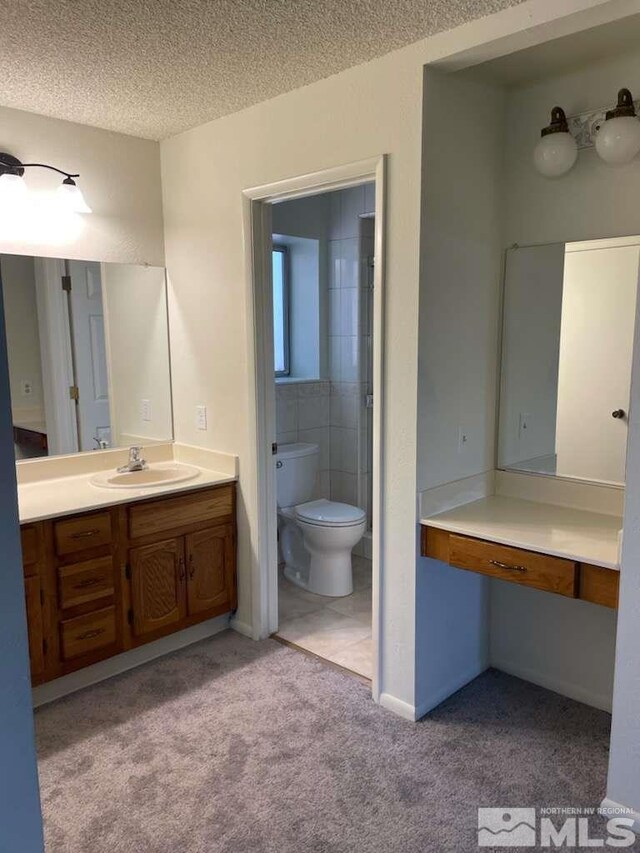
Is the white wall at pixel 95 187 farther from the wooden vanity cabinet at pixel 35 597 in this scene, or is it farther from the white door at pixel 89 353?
the wooden vanity cabinet at pixel 35 597

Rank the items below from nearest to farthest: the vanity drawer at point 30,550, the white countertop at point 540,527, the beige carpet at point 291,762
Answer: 1. the beige carpet at point 291,762
2. the white countertop at point 540,527
3. the vanity drawer at point 30,550

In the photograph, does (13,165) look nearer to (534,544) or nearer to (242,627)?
(242,627)

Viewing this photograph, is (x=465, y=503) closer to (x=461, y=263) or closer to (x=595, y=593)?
(x=595, y=593)

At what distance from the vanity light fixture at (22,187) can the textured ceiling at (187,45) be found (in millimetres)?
218

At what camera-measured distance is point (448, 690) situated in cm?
250

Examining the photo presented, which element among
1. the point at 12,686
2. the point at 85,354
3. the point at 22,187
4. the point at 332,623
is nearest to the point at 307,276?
the point at 85,354

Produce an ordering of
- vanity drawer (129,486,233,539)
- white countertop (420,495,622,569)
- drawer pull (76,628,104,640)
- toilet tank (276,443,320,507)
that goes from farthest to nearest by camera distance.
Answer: toilet tank (276,443,320,507) → vanity drawer (129,486,233,539) → drawer pull (76,628,104,640) → white countertop (420,495,622,569)

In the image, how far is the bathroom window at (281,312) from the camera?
410cm

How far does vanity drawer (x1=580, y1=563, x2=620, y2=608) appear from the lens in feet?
6.09

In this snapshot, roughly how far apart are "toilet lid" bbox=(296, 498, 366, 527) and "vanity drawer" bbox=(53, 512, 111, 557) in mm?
1232

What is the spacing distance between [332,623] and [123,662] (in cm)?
102

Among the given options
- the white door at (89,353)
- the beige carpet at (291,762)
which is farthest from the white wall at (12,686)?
the white door at (89,353)

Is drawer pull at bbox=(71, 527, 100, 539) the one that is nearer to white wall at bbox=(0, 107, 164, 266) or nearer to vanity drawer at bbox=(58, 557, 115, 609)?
vanity drawer at bbox=(58, 557, 115, 609)

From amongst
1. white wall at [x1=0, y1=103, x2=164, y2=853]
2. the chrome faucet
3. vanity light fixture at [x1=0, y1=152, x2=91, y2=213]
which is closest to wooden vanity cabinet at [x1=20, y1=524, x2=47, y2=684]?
the chrome faucet
